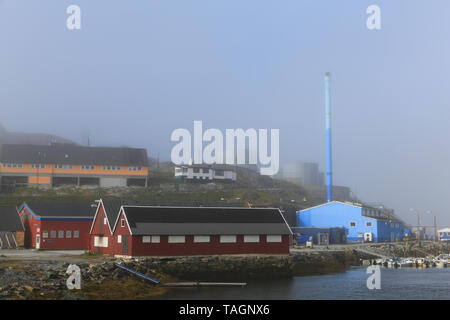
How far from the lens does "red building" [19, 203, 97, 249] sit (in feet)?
201

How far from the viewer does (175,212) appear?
52.7m

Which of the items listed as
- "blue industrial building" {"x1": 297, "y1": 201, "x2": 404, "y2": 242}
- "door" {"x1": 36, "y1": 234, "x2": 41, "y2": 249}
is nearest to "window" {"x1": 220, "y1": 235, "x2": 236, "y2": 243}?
"door" {"x1": 36, "y1": 234, "x2": 41, "y2": 249}

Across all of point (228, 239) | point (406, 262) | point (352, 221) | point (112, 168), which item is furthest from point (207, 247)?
point (112, 168)

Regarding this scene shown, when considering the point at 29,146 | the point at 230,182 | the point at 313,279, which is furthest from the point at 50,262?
the point at 230,182

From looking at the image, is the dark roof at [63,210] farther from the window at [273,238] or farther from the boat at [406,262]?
the boat at [406,262]

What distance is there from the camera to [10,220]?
212 ft

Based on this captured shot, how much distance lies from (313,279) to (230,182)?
76567 millimetres

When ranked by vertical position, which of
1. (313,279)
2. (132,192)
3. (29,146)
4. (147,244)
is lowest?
(313,279)

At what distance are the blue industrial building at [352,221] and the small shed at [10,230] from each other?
49.7 meters

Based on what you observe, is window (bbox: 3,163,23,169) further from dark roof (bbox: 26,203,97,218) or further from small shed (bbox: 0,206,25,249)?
dark roof (bbox: 26,203,97,218)

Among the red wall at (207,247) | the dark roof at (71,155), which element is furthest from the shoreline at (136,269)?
the dark roof at (71,155)

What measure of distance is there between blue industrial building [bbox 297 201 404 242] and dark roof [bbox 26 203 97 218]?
42840mm
